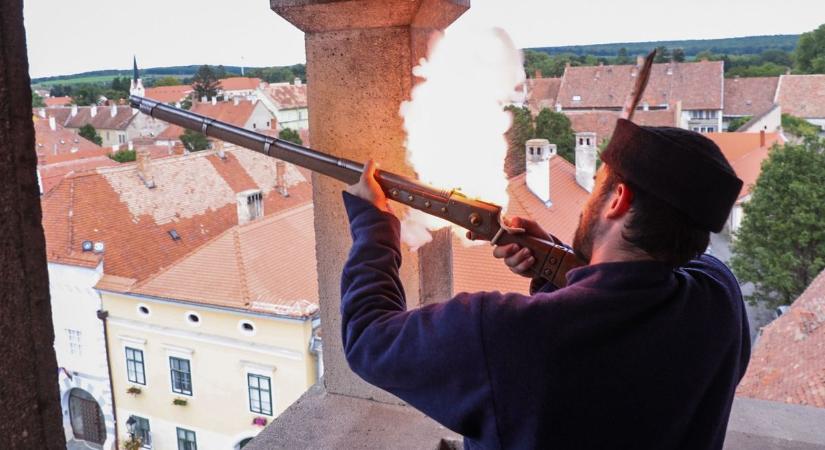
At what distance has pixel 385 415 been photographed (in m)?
2.32

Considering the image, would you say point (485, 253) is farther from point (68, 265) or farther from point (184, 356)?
point (68, 265)

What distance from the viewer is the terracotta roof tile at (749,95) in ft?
57.6

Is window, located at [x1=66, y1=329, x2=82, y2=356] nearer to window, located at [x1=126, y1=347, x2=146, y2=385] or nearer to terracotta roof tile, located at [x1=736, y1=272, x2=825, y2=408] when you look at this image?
window, located at [x1=126, y1=347, x2=146, y2=385]

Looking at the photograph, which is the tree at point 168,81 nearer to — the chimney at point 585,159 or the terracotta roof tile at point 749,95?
the chimney at point 585,159

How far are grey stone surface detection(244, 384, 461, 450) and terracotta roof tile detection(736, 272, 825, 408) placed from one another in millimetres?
3108

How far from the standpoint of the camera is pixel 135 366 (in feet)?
37.1

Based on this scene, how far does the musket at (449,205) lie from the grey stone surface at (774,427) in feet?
4.09

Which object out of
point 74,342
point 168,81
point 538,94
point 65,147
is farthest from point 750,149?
point 65,147

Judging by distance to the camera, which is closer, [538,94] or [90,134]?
[538,94]

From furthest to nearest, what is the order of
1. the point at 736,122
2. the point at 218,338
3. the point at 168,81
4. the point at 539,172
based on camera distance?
the point at 736,122 < the point at 218,338 < the point at 539,172 < the point at 168,81

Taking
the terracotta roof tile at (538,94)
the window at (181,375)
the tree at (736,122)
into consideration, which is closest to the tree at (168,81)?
the terracotta roof tile at (538,94)

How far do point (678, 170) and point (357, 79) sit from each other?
4.05 feet

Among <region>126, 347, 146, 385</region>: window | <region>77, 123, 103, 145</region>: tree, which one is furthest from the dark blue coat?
<region>77, 123, 103, 145</region>: tree

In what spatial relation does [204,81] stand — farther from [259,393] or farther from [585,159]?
[259,393]
